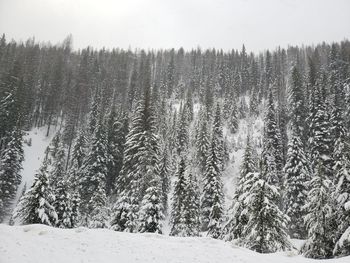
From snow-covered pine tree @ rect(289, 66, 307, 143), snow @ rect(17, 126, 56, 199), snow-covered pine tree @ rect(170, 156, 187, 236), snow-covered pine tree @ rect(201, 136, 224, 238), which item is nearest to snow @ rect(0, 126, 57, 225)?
snow @ rect(17, 126, 56, 199)

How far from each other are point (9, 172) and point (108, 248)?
3578 centimetres

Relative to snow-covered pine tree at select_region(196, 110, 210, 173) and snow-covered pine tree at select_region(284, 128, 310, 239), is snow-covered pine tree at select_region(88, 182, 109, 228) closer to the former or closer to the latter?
snow-covered pine tree at select_region(284, 128, 310, 239)

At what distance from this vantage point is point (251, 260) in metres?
16.5

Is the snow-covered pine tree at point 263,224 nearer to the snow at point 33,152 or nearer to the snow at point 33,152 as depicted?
the snow at point 33,152

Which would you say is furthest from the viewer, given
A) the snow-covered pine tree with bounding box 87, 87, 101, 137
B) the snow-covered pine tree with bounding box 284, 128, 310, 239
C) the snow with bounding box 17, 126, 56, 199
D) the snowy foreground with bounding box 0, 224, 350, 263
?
the snow-covered pine tree with bounding box 87, 87, 101, 137

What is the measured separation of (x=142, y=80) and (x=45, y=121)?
39.4 metres

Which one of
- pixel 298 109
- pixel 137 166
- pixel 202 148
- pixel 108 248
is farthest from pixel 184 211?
pixel 298 109

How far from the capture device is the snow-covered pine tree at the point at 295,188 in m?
36.2

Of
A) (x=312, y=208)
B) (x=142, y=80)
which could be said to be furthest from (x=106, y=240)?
(x=142, y=80)

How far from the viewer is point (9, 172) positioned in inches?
1817

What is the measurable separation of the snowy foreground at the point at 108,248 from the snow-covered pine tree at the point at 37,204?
5.54 m

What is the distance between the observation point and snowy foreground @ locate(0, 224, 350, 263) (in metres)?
15.2

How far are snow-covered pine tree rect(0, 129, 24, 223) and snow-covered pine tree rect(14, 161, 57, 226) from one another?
20802 mm

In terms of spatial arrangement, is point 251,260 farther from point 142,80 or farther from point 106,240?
Answer: point 142,80
